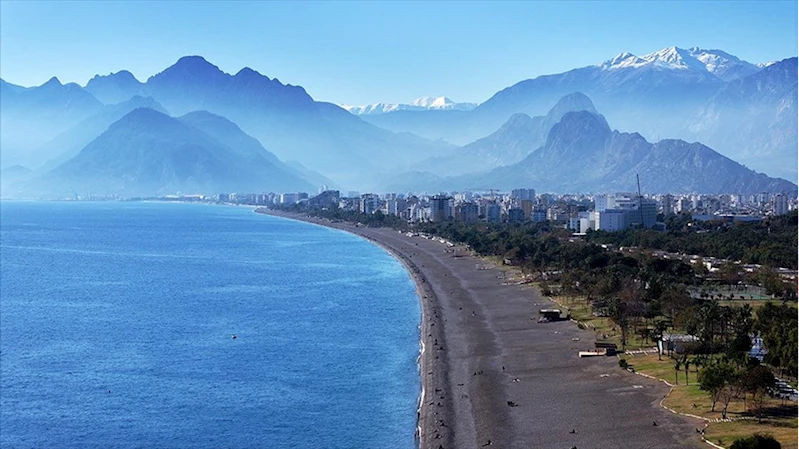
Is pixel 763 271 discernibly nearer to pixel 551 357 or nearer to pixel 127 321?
pixel 551 357

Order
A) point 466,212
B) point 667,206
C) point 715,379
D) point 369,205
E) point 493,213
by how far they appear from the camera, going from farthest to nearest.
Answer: point 369,205
point 667,206
point 493,213
point 466,212
point 715,379

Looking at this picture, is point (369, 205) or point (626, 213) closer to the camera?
point (626, 213)

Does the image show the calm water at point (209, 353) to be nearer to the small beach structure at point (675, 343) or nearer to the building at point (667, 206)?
the small beach structure at point (675, 343)

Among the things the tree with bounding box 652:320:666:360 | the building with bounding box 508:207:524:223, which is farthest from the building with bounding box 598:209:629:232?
the tree with bounding box 652:320:666:360

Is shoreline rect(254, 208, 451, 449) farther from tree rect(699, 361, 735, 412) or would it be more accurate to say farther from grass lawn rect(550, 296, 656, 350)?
tree rect(699, 361, 735, 412)

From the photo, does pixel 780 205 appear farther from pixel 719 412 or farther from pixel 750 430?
pixel 750 430

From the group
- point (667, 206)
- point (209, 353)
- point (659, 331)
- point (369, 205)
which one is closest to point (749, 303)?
point (659, 331)
